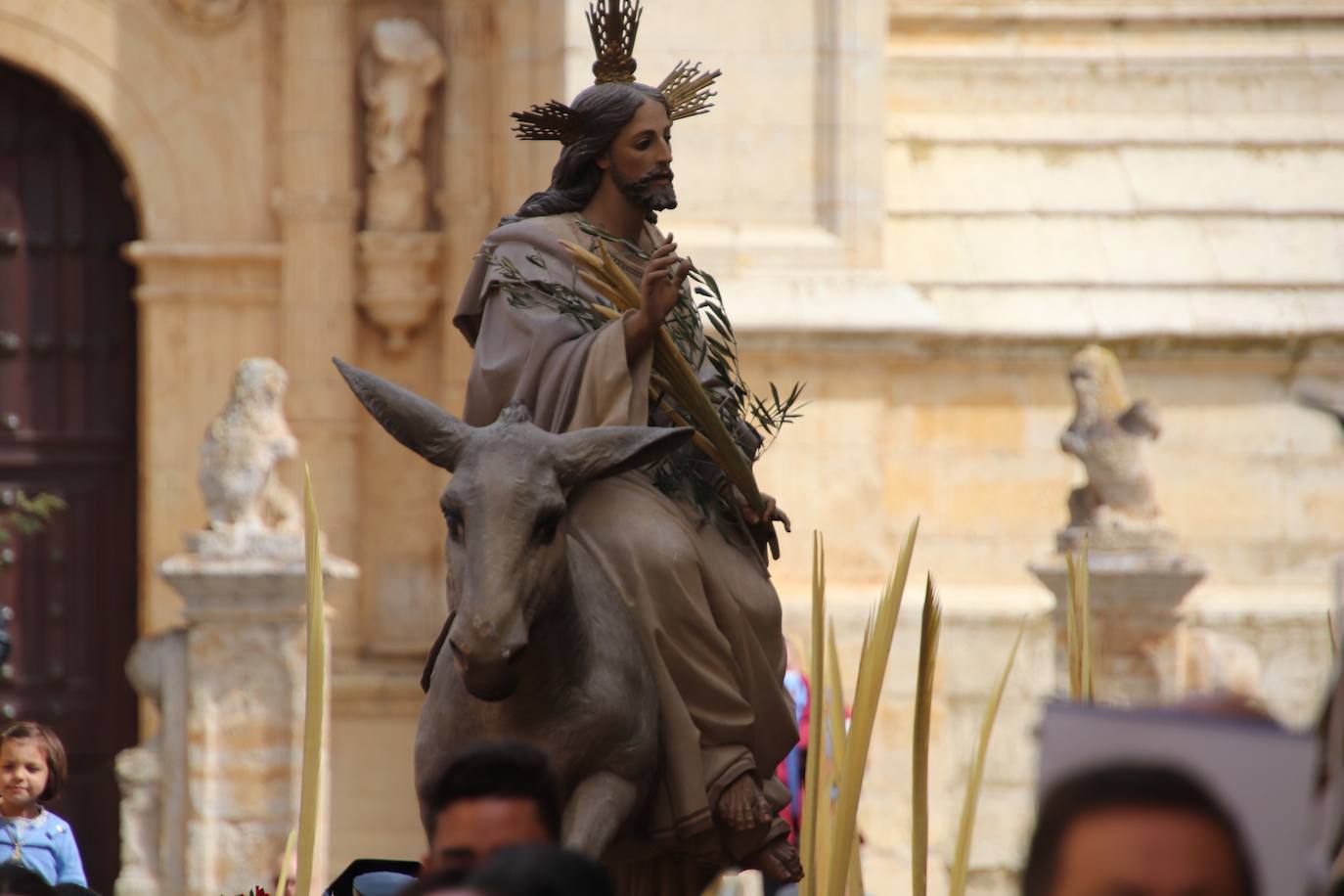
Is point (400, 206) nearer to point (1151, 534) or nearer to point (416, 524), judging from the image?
point (416, 524)

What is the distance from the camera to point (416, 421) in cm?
505

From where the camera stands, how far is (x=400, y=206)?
1544 cm

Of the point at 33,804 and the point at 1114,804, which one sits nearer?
the point at 1114,804

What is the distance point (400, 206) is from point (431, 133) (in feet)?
1.61

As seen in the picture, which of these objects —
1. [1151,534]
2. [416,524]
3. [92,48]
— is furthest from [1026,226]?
[92,48]

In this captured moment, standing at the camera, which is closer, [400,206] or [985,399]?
[985,399]

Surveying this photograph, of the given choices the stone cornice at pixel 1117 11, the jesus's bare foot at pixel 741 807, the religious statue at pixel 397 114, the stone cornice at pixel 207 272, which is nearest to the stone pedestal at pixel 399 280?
the religious statue at pixel 397 114

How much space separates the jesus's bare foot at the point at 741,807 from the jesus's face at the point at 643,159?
1314 millimetres

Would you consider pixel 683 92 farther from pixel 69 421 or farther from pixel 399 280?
pixel 69 421

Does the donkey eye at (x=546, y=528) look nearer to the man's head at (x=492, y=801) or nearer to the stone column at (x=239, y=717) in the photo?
the man's head at (x=492, y=801)

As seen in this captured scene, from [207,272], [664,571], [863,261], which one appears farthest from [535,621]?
[207,272]

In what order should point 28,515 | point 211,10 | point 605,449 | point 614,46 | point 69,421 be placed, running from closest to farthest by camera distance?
point 605,449
point 614,46
point 28,515
point 211,10
point 69,421

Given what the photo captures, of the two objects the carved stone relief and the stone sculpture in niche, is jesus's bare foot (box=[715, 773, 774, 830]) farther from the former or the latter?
the carved stone relief

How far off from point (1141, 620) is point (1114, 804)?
32.4 feet
